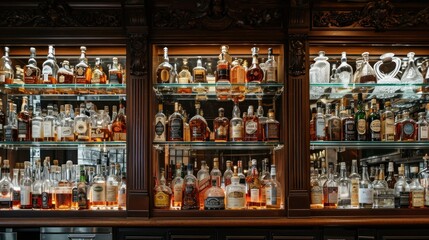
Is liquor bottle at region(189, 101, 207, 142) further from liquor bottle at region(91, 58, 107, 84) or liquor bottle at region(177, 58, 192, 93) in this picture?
liquor bottle at region(91, 58, 107, 84)

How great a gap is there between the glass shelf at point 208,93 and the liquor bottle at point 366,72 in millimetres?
656

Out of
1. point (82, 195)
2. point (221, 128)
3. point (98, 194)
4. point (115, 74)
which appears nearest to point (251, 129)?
point (221, 128)

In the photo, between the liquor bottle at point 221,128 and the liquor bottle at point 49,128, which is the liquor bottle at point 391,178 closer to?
the liquor bottle at point 221,128

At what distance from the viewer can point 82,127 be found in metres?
3.61

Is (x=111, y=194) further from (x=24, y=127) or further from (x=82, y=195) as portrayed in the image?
(x=24, y=127)

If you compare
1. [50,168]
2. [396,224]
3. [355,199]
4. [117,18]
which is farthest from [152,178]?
[396,224]

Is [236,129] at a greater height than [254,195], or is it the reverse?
[236,129]

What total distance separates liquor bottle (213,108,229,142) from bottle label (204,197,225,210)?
17.5 inches

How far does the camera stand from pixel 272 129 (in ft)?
11.6

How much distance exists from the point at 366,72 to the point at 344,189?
902mm

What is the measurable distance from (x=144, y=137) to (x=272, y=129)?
925 mm

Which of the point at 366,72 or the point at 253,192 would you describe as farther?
the point at 366,72

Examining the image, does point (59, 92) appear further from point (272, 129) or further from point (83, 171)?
point (272, 129)

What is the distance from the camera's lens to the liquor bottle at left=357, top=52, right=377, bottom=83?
367cm
